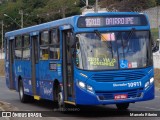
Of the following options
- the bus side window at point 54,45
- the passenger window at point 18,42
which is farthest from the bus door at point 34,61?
the passenger window at point 18,42

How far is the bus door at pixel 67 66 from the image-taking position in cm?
1471

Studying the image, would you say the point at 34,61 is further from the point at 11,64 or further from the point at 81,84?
the point at 81,84

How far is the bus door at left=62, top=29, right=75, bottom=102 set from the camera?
48.3 feet

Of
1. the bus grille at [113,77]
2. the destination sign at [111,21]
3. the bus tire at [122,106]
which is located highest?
the destination sign at [111,21]

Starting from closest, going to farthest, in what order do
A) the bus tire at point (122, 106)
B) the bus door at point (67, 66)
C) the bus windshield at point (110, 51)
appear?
1. the bus windshield at point (110, 51)
2. the bus door at point (67, 66)
3. the bus tire at point (122, 106)

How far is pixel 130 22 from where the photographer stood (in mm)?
14656

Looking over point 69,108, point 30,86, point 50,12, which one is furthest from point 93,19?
point 50,12

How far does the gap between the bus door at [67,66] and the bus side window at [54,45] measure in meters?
0.52

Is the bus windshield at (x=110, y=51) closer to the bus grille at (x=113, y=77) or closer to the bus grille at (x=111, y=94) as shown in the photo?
the bus grille at (x=113, y=77)

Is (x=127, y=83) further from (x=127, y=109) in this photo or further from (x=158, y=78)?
(x=158, y=78)

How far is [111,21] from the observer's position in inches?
570

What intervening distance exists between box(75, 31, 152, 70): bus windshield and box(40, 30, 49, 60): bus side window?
2760 mm

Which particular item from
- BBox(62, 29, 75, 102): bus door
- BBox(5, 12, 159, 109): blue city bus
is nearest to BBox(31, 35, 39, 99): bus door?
BBox(5, 12, 159, 109): blue city bus

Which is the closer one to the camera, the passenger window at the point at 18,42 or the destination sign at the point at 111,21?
the destination sign at the point at 111,21
